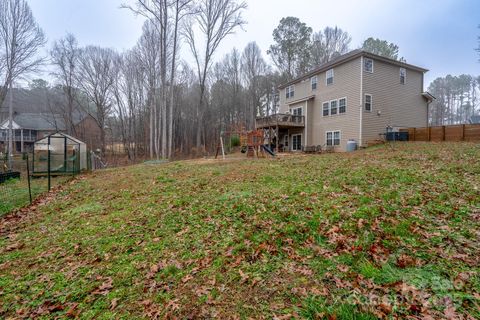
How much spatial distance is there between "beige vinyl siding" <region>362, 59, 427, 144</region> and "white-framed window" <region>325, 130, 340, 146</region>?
218cm

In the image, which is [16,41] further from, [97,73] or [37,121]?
[37,121]

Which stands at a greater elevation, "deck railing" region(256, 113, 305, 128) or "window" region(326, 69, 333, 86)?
"window" region(326, 69, 333, 86)

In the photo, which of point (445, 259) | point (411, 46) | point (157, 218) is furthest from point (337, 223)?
point (411, 46)

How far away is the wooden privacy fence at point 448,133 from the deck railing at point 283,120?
8.35 meters

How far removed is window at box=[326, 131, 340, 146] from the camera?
18.7 meters

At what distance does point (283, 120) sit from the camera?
20750mm

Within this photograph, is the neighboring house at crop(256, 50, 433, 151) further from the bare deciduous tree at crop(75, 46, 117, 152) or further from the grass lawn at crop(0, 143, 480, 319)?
the bare deciduous tree at crop(75, 46, 117, 152)

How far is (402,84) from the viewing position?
61.4 feet

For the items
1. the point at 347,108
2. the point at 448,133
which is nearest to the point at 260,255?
the point at 347,108

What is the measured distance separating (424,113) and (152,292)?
2473 centimetres

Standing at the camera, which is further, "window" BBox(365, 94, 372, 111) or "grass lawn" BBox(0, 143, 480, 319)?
"window" BBox(365, 94, 372, 111)

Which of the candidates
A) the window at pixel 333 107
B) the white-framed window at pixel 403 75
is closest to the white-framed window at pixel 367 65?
the window at pixel 333 107

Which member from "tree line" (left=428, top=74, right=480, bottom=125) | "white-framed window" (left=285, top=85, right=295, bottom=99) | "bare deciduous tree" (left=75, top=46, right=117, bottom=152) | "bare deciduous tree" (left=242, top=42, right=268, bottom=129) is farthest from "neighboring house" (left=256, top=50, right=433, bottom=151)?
"tree line" (left=428, top=74, right=480, bottom=125)

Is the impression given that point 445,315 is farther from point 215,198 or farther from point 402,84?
point 402,84
